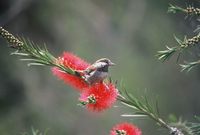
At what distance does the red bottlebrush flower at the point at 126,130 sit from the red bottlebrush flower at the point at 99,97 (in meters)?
0.07

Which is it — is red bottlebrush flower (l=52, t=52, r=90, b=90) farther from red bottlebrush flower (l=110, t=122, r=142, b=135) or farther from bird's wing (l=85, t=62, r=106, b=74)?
red bottlebrush flower (l=110, t=122, r=142, b=135)

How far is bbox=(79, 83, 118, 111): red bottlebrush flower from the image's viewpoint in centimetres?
178

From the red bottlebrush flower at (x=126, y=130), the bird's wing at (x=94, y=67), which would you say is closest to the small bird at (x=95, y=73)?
the bird's wing at (x=94, y=67)

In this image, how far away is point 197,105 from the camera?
6.90 m

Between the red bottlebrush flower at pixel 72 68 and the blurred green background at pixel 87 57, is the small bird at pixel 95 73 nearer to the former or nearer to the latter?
the red bottlebrush flower at pixel 72 68

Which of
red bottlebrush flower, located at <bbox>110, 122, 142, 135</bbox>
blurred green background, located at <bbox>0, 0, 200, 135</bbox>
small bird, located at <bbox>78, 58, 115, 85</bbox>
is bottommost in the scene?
red bottlebrush flower, located at <bbox>110, 122, 142, 135</bbox>

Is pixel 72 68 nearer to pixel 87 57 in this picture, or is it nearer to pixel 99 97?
pixel 99 97

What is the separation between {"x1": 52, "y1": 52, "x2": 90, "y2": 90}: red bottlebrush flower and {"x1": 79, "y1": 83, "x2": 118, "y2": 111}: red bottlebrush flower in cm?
3

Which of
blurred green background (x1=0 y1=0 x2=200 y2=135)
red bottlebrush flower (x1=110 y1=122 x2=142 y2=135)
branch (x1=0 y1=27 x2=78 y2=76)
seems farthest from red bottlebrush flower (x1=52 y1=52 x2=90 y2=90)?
blurred green background (x1=0 y1=0 x2=200 y2=135)

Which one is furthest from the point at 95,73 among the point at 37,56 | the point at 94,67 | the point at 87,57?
the point at 87,57

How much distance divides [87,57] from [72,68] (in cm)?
904

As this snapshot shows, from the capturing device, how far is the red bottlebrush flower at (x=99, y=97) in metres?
1.78

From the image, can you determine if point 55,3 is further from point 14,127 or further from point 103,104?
point 103,104

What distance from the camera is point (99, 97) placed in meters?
1.79
